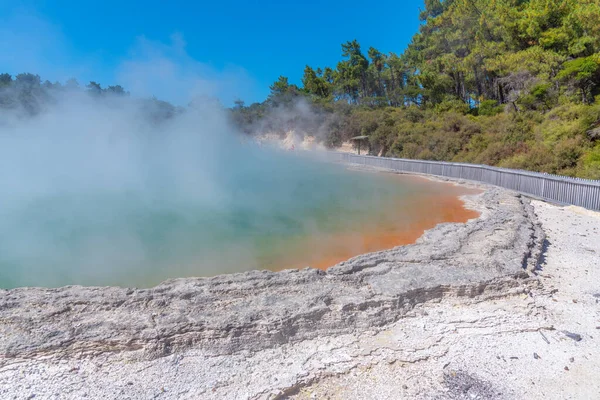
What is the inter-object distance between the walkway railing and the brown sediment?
6.67 feet

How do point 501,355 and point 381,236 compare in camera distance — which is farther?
point 381,236

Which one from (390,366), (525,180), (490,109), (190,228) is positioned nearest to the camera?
(390,366)

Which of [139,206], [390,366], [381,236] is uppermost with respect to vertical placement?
[139,206]

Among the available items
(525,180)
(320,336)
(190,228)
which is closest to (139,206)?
(190,228)

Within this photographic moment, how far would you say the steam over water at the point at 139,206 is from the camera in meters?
5.25

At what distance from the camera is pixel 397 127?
25047mm

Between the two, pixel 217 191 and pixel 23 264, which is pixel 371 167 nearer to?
pixel 217 191

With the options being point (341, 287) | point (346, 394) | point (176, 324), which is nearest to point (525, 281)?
point (341, 287)

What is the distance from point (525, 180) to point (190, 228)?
9256 mm

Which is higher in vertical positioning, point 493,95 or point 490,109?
point 493,95

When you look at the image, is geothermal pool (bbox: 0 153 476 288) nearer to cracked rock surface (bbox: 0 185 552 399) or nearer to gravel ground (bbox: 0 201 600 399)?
cracked rock surface (bbox: 0 185 552 399)

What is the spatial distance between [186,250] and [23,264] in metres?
2.25

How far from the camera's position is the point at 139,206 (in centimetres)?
882

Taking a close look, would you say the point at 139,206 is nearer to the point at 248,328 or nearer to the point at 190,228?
the point at 190,228
